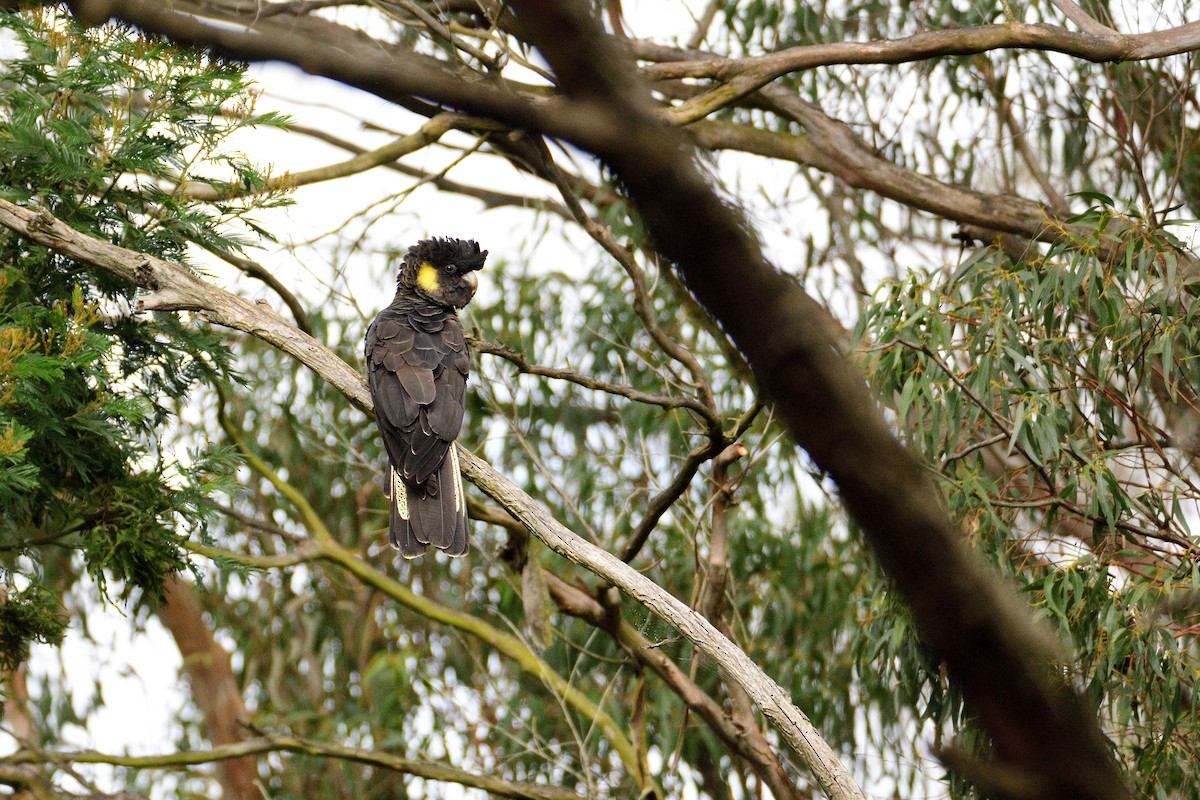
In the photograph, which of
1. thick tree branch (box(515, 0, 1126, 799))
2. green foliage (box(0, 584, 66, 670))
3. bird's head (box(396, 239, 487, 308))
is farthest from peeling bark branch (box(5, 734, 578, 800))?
thick tree branch (box(515, 0, 1126, 799))

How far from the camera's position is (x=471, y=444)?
616 centimetres

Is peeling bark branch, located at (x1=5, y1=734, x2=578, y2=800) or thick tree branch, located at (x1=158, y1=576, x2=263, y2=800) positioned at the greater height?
thick tree branch, located at (x1=158, y1=576, x2=263, y2=800)

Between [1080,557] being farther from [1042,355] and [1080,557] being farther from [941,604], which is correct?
[941,604]

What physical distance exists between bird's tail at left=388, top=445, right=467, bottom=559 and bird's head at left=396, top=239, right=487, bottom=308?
122 cm

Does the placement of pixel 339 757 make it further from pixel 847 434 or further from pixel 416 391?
pixel 847 434

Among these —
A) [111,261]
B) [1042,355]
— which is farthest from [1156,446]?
[111,261]

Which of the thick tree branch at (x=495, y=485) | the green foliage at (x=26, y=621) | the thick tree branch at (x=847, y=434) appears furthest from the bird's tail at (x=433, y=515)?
the thick tree branch at (x=847, y=434)

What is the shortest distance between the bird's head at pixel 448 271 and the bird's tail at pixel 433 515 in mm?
1219

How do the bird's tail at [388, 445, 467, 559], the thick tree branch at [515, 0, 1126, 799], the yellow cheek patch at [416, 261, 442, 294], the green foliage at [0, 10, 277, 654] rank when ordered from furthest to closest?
the yellow cheek patch at [416, 261, 442, 294] → the bird's tail at [388, 445, 467, 559] → the green foliage at [0, 10, 277, 654] → the thick tree branch at [515, 0, 1126, 799]

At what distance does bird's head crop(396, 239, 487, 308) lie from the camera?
457 cm

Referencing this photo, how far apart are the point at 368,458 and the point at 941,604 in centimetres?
583

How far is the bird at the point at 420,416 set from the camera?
11.4 ft

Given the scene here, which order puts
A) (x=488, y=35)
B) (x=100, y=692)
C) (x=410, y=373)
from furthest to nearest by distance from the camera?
(x=100, y=692), (x=488, y=35), (x=410, y=373)

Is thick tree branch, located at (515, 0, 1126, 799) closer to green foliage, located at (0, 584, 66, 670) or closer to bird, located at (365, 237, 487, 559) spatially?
bird, located at (365, 237, 487, 559)
